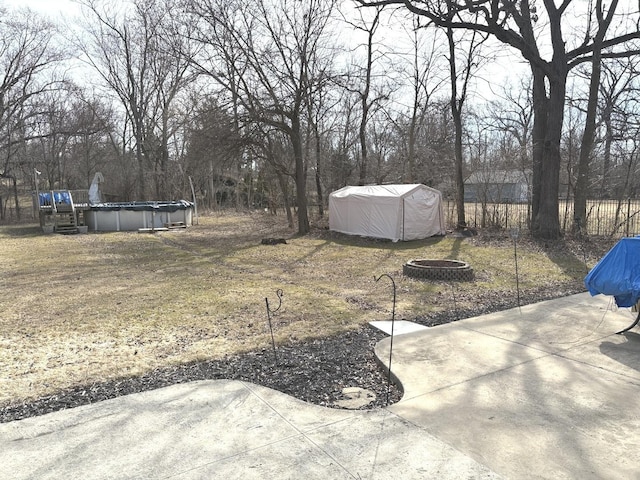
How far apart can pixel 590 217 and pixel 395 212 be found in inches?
272

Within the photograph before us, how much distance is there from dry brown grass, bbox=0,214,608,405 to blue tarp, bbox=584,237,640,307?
2272 mm

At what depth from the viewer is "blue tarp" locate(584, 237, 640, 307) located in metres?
4.54

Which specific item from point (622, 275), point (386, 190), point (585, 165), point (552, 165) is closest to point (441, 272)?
point (622, 275)

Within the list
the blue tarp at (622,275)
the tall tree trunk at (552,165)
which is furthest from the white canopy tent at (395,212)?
the blue tarp at (622,275)

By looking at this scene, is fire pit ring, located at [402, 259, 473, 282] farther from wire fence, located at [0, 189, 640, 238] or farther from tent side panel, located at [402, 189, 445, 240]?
wire fence, located at [0, 189, 640, 238]

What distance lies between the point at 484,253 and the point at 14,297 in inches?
433

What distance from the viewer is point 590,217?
15633 mm

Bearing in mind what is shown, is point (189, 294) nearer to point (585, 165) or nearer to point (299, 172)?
point (299, 172)

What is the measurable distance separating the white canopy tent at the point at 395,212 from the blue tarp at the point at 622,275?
402 inches

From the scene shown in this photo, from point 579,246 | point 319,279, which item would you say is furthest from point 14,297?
point 579,246

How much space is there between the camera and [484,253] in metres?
12.6

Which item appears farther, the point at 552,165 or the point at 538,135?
the point at 538,135

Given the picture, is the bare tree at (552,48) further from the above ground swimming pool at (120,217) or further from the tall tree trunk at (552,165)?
the above ground swimming pool at (120,217)

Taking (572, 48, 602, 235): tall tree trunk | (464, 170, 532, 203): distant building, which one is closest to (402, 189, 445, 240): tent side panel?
(464, 170, 532, 203): distant building
